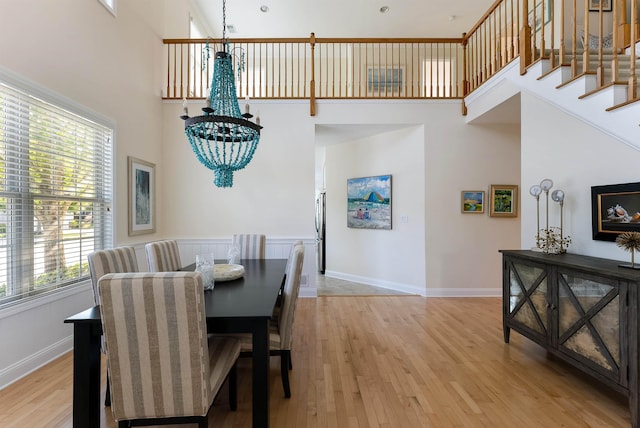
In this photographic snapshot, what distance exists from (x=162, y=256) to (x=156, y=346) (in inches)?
64.7

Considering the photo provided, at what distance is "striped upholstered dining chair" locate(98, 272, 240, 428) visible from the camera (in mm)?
1177

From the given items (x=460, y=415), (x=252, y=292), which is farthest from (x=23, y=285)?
(x=460, y=415)

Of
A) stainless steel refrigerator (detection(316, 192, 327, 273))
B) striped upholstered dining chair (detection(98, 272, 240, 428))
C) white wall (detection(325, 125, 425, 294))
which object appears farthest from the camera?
stainless steel refrigerator (detection(316, 192, 327, 273))

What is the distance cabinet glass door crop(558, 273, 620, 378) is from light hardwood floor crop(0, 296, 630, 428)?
33cm

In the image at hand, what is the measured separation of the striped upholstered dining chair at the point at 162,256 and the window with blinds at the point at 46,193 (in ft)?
2.44

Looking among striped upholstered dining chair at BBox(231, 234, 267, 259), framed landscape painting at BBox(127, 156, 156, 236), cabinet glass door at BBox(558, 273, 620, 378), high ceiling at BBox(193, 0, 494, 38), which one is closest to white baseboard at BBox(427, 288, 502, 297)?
cabinet glass door at BBox(558, 273, 620, 378)

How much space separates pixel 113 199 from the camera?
320cm

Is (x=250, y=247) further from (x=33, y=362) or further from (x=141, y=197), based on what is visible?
(x=33, y=362)

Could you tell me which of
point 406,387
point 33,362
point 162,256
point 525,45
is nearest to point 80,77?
point 162,256

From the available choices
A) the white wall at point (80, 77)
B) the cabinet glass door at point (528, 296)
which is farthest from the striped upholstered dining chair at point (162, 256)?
the cabinet glass door at point (528, 296)

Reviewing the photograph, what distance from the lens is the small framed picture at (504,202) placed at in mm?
4395

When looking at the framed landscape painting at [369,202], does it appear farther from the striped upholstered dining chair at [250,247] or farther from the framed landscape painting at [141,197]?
the framed landscape painting at [141,197]

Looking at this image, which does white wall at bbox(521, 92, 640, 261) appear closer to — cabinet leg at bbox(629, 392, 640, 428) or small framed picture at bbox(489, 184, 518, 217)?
cabinet leg at bbox(629, 392, 640, 428)

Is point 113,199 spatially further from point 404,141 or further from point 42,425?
point 404,141
